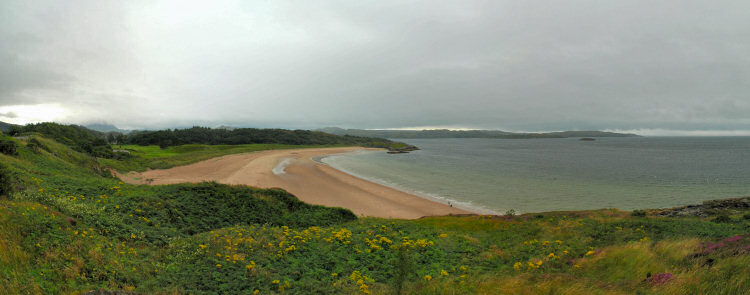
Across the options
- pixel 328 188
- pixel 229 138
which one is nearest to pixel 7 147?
pixel 328 188

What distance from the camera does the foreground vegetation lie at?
6055 millimetres

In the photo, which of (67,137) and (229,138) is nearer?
(67,137)

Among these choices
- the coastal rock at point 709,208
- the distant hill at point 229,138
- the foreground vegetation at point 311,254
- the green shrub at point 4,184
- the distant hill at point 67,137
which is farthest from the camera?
the distant hill at point 229,138

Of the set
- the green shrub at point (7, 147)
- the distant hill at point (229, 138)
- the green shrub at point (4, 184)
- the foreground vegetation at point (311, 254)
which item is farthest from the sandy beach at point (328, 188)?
the distant hill at point (229, 138)

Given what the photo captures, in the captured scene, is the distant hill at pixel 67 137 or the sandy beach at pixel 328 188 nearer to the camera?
the sandy beach at pixel 328 188

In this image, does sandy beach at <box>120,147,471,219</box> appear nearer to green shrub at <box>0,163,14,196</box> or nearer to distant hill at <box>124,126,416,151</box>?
green shrub at <box>0,163,14,196</box>

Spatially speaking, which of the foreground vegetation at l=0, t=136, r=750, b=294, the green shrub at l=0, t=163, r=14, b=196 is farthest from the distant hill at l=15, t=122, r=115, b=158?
the green shrub at l=0, t=163, r=14, b=196

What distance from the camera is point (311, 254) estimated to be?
9.34 m

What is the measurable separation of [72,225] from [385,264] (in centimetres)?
922

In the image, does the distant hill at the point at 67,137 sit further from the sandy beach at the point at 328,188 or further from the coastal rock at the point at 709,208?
the coastal rock at the point at 709,208

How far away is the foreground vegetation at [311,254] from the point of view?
605 cm

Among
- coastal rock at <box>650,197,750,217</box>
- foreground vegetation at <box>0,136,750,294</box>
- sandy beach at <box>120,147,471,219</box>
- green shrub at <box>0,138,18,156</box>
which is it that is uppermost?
green shrub at <box>0,138,18,156</box>

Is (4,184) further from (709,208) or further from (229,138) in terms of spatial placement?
(229,138)

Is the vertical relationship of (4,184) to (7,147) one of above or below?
below
